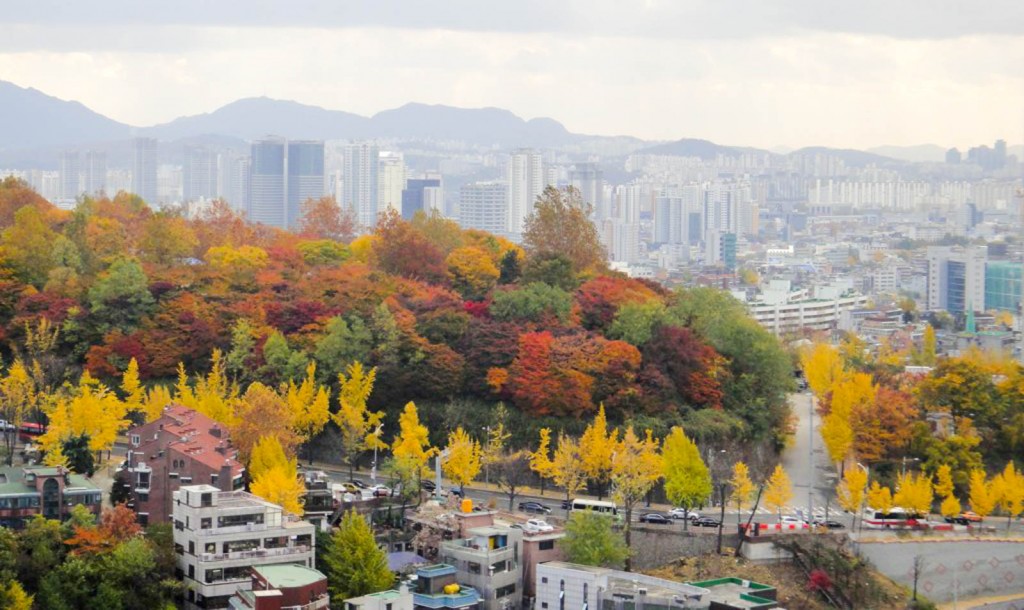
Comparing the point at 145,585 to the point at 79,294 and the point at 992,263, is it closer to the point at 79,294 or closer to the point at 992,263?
the point at 79,294

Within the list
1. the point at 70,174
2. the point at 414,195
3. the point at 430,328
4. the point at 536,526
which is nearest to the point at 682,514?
the point at 536,526

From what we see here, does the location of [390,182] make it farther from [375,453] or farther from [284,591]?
[284,591]

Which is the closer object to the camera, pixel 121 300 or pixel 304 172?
pixel 121 300

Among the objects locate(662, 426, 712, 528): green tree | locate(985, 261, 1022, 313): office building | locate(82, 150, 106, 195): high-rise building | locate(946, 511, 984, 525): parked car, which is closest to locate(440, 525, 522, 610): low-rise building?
locate(662, 426, 712, 528): green tree

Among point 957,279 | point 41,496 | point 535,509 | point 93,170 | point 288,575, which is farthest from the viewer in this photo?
point 93,170

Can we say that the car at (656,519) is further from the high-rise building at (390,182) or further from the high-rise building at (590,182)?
the high-rise building at (390,182)

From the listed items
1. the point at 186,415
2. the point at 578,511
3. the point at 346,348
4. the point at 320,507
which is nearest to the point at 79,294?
the point at 346,348

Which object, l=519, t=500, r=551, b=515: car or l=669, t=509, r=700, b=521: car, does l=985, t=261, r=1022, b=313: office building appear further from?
l=519, t=500, r=551, b=515: car
